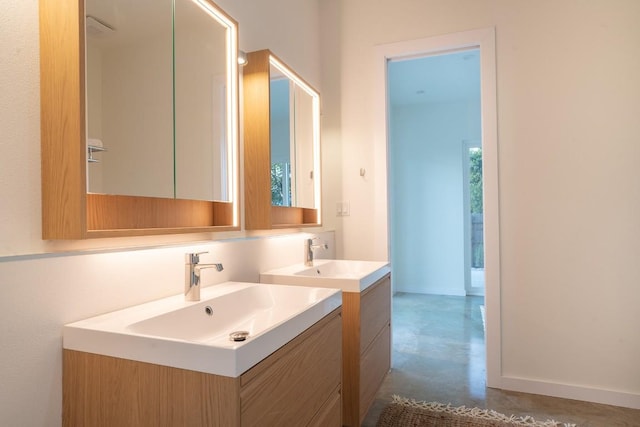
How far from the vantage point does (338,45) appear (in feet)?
9.04

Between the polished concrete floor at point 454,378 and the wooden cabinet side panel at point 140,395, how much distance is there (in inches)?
54.5

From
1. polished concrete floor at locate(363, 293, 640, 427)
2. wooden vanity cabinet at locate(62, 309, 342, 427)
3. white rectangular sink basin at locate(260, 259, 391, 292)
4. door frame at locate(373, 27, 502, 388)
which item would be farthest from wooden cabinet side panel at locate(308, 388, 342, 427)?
door frame at locate(373, 27, 502, 388)

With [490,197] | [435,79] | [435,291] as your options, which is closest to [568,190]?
[490,197]

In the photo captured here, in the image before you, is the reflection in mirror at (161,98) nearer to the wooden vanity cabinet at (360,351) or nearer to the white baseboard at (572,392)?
the wooden vanity cabinet at (360,351)

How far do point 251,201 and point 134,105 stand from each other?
2.37 feet

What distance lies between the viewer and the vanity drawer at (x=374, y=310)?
177 centimetres

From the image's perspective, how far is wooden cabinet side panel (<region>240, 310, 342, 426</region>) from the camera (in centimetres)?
85

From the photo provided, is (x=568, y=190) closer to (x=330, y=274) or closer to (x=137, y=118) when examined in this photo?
(x=330, y=274)

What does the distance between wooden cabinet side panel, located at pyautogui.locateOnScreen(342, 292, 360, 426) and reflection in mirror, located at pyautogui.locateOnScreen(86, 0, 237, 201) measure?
0.72m

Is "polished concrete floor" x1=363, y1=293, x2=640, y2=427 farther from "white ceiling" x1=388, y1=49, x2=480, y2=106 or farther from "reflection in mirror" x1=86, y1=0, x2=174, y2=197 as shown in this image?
"white ceiling" x1=388, y1=49, x2=480, y2=106

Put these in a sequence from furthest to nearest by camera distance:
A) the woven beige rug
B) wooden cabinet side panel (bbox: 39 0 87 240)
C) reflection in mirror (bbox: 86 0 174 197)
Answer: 1. the woven beige rug
2. reflection in mirror (bbox: 86 0 174 197)
3. wooden cabinet side panel (bbox: 39 0 87 240)

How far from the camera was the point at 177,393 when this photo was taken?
0.81m

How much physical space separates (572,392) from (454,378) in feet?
2.14

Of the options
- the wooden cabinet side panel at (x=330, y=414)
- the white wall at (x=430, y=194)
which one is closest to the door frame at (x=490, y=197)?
the wooden cabinet side panel at (x=330, y=414)
